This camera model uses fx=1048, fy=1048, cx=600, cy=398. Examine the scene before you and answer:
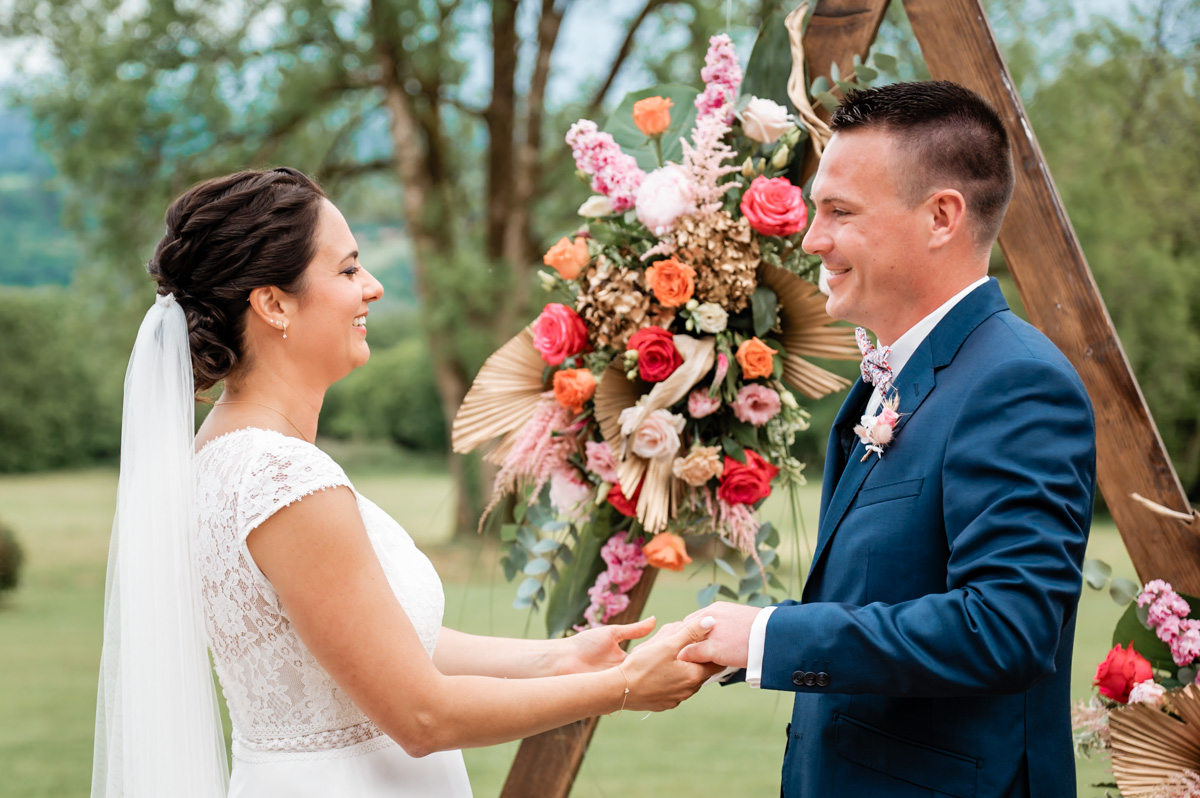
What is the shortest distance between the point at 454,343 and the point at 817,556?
11.3 meters

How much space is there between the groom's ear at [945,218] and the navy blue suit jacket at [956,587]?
0.37ft

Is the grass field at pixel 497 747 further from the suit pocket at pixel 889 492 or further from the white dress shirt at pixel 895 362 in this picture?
the suit pocket at pixel 889 492

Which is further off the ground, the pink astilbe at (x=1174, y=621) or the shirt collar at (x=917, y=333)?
the shirt collar at (x=917, y=333)

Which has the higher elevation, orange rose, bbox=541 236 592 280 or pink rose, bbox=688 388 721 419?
orange rose, bbox=541 236 592 280

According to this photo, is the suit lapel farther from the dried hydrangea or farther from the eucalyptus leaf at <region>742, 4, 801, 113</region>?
the eucalyptus leaf at <region>742, 4, 801, 113</region>

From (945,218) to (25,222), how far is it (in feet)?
71.2

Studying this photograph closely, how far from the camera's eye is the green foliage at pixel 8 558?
38.5 feet

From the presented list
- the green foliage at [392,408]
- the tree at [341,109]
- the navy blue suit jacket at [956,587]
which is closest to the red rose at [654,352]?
the navy blue suit jacket at [956,587]

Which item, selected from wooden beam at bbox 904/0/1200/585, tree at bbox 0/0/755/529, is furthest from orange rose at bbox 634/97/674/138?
tree at bbox 0/0/755/529

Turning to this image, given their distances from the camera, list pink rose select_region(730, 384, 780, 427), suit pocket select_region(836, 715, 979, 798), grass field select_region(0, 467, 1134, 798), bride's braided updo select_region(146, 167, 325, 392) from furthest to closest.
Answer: grass field select_region(0, 467, 1134, 798) < pink rose select_region(730, 384, 780, 427) < bride's braided updo select_region(146, 167, 325, 392) < suit pocket select_region(836, 715, 979, 798)

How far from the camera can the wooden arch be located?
2471 millimetres

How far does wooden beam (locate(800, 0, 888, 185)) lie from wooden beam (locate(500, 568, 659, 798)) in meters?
1.24

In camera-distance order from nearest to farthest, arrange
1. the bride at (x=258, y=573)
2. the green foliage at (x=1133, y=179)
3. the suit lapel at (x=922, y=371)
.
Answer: the suit lapel at (x=922, y=371) < the bride at (x=258, y=573) < the green foliage at (x=1133, y=179)

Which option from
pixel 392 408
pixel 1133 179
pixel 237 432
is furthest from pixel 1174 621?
pixel 392 408
